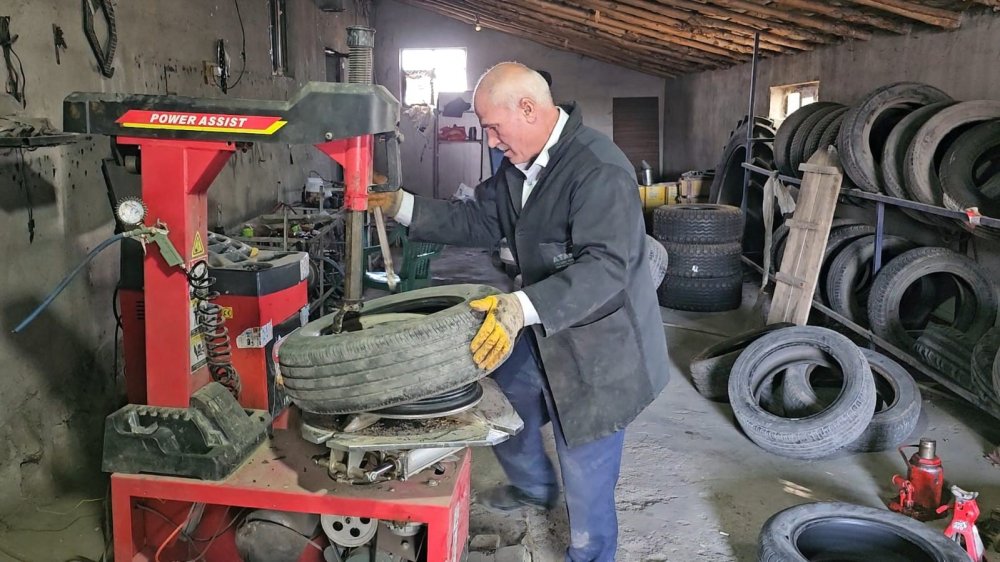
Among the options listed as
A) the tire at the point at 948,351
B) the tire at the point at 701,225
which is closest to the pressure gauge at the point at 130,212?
the tire at the point at 948,351

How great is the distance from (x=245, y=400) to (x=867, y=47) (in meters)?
5.11

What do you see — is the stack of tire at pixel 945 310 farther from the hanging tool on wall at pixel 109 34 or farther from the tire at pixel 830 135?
the hanging tool on wall at pixel 109 34

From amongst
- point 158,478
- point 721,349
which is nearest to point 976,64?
point 721,349

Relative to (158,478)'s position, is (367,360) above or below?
above

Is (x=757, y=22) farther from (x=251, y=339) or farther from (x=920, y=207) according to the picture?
(x=251, y=339)

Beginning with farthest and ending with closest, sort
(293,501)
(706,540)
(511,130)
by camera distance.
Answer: (706,540) < (511,130) < (293,501)

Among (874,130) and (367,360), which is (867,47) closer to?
(874,130)

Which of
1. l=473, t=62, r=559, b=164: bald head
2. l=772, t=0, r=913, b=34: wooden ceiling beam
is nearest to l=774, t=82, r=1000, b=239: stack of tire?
l=772, t=0, r=913, b=34: wooden ceiling beam

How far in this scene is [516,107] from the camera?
2.21 metres

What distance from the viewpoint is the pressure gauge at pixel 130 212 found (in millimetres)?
1701

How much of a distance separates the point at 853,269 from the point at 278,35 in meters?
4.97

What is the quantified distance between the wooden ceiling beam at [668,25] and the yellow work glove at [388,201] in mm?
5356

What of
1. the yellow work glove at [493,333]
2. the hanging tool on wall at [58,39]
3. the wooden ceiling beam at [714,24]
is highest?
the wooden ceiling beam at [714,24]

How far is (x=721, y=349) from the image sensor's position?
4.40m
